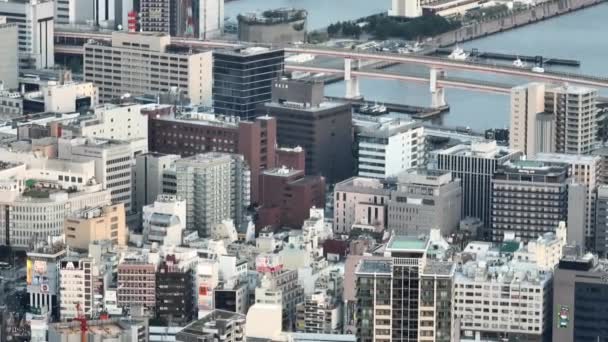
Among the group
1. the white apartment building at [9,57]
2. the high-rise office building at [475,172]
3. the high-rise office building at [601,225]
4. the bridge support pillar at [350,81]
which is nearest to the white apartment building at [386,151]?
the high-rise office building at [475,172]

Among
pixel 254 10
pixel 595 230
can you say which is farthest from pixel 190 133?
pixel 254 10

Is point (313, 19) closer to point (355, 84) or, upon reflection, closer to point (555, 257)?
point (355, 84)

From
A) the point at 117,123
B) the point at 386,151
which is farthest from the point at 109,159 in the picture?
the point at 386,151

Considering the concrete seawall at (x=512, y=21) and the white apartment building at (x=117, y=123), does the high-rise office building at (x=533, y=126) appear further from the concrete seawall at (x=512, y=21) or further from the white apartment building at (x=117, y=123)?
the concrete seawall at (x=512, y=21)

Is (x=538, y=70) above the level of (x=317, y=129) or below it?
above

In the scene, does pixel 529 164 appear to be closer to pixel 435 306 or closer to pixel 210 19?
pixel 435 306

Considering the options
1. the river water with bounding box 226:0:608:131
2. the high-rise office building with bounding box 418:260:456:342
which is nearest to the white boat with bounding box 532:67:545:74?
the river water with bounding box 226:0:608:131
